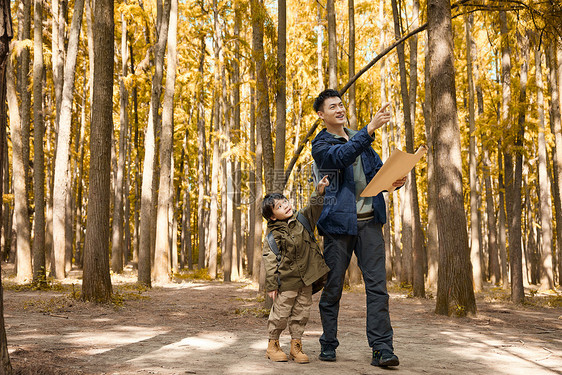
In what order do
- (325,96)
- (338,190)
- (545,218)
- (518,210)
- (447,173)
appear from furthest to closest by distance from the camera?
(545,218)
(518,210)
(447,173)
(325,96)
(338,190)

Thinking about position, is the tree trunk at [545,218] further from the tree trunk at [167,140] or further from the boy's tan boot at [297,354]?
the boy's tan boot at [297,354]

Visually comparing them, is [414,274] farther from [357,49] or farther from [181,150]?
[181,150]

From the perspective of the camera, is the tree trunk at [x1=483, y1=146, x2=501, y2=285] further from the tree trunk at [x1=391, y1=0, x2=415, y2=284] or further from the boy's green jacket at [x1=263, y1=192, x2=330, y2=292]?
the boy's green jacket at [x1=263, y1=192, x2=330, y2=292]

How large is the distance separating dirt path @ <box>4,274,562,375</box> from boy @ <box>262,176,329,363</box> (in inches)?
11.3

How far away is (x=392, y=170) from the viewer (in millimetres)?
3811

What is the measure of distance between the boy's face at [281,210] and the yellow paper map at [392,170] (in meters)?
0.73

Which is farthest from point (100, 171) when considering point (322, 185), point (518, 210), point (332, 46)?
point (518, 210)

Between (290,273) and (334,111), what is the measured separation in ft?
4.80

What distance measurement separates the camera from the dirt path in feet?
12.4

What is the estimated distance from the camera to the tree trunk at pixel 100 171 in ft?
26.4

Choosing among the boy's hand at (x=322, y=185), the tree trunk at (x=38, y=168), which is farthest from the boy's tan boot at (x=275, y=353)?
the tree trunk at (x=38, y=168)

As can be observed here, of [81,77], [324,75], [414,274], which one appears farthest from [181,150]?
[414,274]

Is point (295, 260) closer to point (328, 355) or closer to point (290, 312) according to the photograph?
point (290, 312)

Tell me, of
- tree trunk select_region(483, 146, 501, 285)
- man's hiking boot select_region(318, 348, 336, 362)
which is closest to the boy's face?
man's hiking boot select_region(318, 348, 336, 362)
